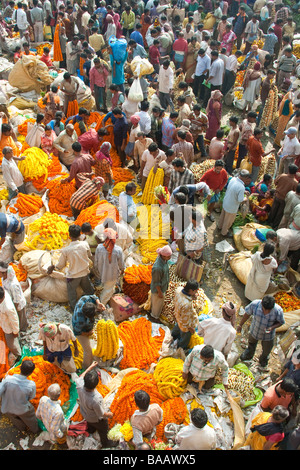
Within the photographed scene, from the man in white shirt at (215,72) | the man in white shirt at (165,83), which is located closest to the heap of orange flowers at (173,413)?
the man in white shirt at (165,83)

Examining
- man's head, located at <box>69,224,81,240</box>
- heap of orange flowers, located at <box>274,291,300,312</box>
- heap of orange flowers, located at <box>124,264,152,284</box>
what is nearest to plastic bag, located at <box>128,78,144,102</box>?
heap of orange flowers, located at <box>124,264,152,284</box>

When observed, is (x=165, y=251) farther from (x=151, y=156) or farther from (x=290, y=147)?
(x=290, y=147)

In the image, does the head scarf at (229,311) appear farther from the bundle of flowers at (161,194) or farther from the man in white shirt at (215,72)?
the man in white shirt at (215,72)

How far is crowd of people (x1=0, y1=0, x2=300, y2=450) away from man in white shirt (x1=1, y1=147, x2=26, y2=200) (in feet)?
0.08

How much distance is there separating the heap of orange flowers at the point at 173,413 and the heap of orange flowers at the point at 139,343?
0.70 m

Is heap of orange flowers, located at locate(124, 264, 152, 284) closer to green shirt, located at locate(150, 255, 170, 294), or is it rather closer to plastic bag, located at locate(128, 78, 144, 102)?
green shirt, located at locate(150, 255, 170, 294)

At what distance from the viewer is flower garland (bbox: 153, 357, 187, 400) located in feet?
15.9

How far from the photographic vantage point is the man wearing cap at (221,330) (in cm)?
494

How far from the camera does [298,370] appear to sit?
4648mm

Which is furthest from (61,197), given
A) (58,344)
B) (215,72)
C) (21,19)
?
(21,19)

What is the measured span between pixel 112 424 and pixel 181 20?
43.3 ft

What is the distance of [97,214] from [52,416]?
3.30m
